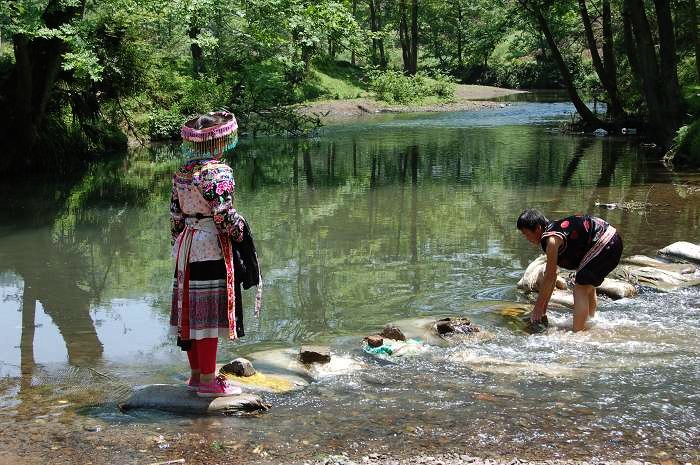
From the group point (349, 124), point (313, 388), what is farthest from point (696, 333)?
point (349, 124)

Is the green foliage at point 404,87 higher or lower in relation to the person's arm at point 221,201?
higher

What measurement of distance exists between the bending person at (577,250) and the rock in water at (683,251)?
3.20 metres

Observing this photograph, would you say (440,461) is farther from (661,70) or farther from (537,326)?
(661,70)

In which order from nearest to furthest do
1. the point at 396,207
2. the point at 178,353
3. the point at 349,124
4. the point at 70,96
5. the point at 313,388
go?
the point at 313,388
the point at 178,353
the point at 396,207
the point at 70,96
the point at 349,124

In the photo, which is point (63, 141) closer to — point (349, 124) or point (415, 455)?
point (349, 124)

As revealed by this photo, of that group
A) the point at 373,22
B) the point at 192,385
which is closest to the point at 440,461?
the point at 192,385

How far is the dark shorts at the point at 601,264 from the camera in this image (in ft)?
23.3

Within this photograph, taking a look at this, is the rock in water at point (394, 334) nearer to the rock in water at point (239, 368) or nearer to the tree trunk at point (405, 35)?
the rock in water at point (239, 368)

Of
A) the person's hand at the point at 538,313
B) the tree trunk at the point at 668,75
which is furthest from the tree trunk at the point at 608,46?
the person's hand at the point at 538,313

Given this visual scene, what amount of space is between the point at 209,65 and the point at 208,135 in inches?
1084

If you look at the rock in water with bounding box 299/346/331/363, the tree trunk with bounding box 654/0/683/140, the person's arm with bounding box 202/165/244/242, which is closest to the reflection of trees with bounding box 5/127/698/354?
the rock in water with bounding box 299/346/331/363

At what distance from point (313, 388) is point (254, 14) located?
14.2 metres

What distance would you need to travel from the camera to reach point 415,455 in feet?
15.0

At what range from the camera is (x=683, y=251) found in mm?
10008
